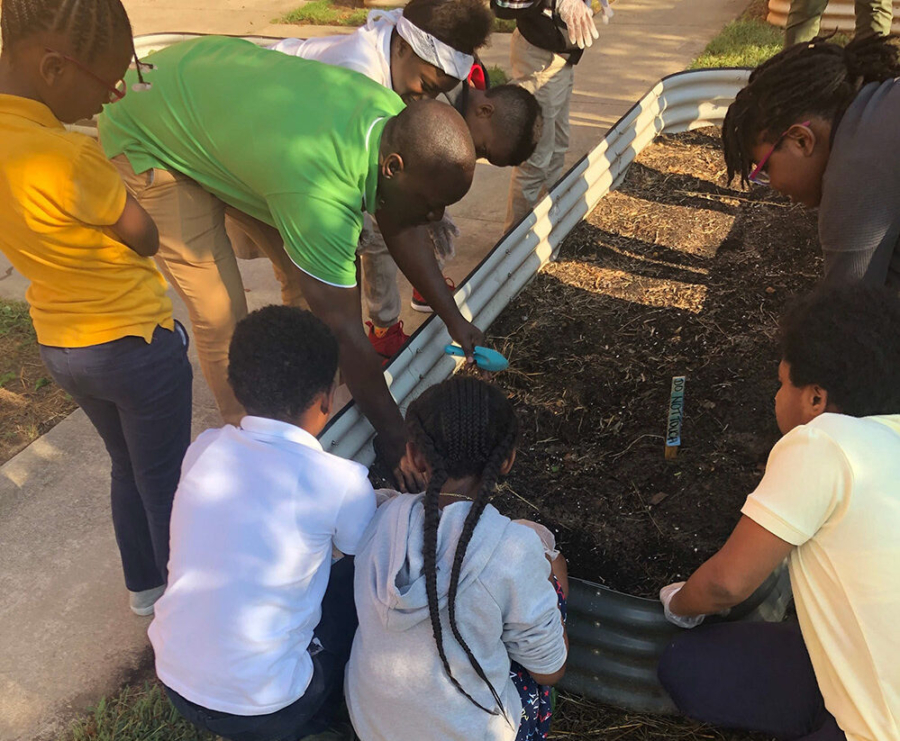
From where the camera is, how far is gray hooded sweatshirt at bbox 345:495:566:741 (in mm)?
1665

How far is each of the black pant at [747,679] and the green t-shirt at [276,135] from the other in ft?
4.89

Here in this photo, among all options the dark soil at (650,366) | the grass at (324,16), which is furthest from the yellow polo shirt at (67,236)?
the grass at (324,16)

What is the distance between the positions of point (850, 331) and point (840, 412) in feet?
0.64

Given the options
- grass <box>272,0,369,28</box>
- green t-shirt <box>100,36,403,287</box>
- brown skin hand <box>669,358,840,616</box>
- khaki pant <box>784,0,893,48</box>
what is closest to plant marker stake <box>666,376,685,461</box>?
brown skin hand <box>669,358,840,616</box>

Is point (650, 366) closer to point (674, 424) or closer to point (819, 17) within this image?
point (674, 424)

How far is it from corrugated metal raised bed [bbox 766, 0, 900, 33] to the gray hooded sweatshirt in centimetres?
799

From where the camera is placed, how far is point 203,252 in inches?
110

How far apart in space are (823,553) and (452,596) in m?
0.81

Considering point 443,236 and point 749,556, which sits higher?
point 749,556

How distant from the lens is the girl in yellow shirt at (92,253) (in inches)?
73.3

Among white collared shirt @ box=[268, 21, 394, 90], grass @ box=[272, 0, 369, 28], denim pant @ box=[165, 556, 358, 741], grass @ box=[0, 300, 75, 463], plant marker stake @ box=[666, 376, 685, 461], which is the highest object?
white collared shirt @ box=[268, 21, 394, 90]

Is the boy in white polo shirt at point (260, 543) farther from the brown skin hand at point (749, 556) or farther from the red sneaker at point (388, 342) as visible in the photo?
the red sneaker at point (388, 342)

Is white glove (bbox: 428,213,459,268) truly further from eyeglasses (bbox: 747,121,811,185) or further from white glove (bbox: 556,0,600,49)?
eyeglasses (bbox: 747,121,811,185)

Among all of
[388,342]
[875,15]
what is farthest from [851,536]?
[875,15]
